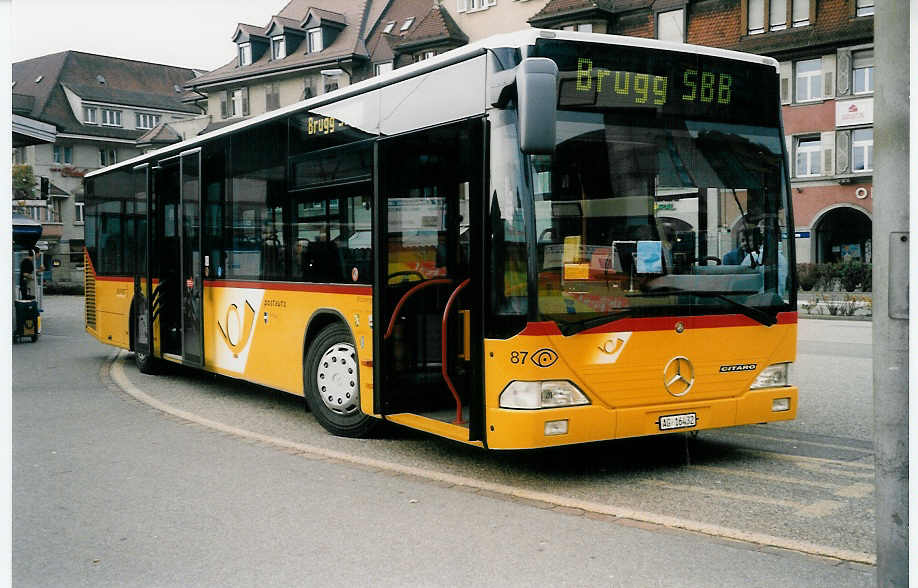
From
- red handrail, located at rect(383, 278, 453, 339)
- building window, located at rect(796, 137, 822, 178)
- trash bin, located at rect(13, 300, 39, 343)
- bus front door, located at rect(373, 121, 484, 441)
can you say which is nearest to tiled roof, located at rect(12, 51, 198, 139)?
building window, located at rect(796, 137, 822, 178)

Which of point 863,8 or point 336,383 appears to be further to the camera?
point 863,8

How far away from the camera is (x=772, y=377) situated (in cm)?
783

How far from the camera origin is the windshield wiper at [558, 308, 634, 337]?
6973mm

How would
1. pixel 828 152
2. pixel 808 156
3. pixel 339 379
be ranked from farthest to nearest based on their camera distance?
pixel 808 156, pixel 828 152, pixel 339 379

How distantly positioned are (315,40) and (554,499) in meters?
55.0

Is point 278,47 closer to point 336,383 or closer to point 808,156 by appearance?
point 808,156

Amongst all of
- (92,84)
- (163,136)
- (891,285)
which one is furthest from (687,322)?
(92,84)

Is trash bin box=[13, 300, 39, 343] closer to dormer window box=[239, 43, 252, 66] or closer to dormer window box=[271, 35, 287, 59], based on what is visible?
dormer window box=[271, 35, 287, 59]

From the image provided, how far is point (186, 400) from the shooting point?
1180 centimetres

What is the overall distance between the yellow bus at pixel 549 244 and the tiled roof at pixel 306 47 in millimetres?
49132

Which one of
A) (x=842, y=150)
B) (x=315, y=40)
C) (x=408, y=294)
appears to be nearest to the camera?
(x=408, y=294)

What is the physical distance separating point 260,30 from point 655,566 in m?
59.9

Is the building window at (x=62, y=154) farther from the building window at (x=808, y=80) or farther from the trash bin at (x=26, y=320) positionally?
the trash bin at (x=26, y=320)

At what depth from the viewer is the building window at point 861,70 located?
4103cm
